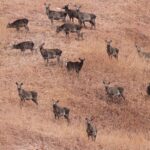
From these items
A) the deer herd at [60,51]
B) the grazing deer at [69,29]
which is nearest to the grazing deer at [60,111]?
the deer herd at [60,51]

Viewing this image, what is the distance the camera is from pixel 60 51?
30.5m

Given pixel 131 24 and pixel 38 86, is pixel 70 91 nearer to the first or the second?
pixel 38 86

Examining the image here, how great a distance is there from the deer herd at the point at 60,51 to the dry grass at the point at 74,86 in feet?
1.00

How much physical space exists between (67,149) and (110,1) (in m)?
20.3

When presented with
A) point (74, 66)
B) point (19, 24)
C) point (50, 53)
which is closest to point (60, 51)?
point (50, 53)

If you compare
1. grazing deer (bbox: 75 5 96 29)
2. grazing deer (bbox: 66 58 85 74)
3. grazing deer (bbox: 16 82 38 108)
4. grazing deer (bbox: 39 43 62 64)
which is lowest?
grazing deer (bbox: 16 82 38 108)

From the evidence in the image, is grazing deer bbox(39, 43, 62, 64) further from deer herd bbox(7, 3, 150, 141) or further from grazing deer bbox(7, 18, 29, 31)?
grazing deer bbox(7, 18, 29, 31)

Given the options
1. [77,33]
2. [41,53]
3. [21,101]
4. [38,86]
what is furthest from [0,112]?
[77,33]

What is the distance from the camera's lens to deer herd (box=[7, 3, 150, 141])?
26125 millimetres

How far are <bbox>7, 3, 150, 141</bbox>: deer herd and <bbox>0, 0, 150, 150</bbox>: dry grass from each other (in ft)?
1.00

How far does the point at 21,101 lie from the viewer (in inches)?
1057

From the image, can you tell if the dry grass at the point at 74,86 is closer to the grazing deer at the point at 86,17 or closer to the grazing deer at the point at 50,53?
the grazing deer at the point at 50,53

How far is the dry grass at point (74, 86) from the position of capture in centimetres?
2369

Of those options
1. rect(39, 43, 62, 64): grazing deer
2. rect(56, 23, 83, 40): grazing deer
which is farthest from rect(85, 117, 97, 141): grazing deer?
rect(56, 23, 83, 40): grazing deer
